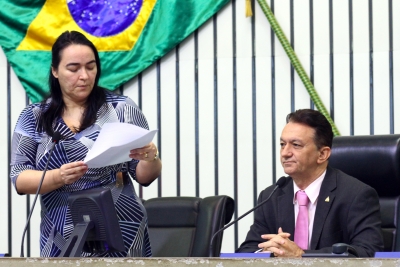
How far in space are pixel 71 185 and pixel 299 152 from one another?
0.86 m

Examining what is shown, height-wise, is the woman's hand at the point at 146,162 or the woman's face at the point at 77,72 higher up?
the woman's face at the point at 77,72

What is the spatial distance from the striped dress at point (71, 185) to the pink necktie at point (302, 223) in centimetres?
56

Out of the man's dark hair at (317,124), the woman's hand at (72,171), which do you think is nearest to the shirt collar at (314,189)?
the man's dark hair at (317,124)

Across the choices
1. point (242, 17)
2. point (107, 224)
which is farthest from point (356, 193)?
point (242, 17)

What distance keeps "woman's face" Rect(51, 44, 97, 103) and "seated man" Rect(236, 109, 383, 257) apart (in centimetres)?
76

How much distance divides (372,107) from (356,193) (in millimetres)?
1345

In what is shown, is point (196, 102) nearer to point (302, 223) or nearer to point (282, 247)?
point (302, 223)

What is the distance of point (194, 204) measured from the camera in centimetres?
301

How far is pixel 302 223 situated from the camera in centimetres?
273

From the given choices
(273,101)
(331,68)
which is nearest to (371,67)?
(331,68)

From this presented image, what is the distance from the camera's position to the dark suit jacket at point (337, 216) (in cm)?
258

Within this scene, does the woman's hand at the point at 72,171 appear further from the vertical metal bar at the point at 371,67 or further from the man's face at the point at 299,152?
the vertical metal bar at the point at 371,67

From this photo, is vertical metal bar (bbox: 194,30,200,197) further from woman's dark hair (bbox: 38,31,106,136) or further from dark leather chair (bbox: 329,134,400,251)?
woman's dark hair (bbox: 38,31,106,136)

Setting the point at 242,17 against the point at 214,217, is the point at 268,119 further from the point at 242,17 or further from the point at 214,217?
the point at 214,217
